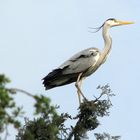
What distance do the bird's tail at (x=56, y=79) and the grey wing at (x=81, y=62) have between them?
15 centimetres

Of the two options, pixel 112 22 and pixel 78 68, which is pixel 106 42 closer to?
pixel 112 22

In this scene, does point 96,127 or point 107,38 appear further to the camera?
point 107,38

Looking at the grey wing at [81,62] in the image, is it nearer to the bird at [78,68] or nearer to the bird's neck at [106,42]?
the bird at [78,68]

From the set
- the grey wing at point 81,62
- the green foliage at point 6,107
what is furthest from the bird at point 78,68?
the green foliage at point 6,107

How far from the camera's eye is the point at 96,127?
1650 cm

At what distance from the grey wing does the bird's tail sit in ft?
0.50

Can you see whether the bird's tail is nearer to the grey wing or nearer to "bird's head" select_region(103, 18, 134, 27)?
the grey wing

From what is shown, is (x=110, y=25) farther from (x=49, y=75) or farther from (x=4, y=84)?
(x=4, y=84)

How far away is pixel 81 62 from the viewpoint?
19.8 m

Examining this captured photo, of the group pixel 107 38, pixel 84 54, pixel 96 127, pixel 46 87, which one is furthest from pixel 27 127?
pixel 107 38

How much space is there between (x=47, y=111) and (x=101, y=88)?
23.4ft

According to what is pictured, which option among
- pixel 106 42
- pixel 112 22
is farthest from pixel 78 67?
pixel 112 22

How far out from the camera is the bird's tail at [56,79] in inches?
749

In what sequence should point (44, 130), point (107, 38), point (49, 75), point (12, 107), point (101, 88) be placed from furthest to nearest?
point (107, 38)
point (49, 75)
point (101, 88)
point (44, 130)
point (12, 107)
